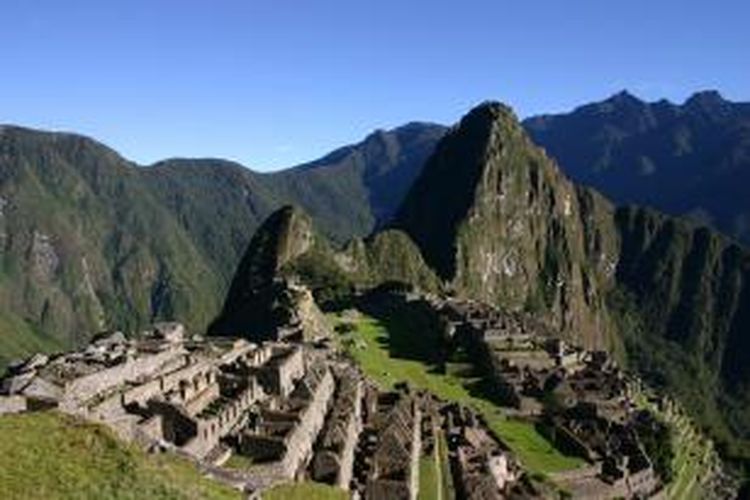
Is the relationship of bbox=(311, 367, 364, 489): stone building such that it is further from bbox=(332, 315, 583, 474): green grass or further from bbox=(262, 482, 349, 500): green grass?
bbox=(332, 315, 583, 474): green grass

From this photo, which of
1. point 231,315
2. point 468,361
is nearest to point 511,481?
point 468,361

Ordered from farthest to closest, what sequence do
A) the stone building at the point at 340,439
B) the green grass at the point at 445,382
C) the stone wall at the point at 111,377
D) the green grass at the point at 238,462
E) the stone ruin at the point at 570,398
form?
the stone ruin at the point at 570,398
the green grass at the point at 445,382
the stone wall at the point at 111,377
the stone building at the point at 340,439
the green grass at the point at 238,462

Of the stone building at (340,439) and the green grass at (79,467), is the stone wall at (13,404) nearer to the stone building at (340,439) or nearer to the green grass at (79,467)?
the green grass at (79,467)

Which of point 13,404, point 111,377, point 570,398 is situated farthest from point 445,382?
point 13,404

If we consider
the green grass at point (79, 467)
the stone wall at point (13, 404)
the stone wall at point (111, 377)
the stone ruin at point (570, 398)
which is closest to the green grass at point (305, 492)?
the green grass at point (79, 467)

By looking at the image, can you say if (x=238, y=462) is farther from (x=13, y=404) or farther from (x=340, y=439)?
(x=13, y=404)
